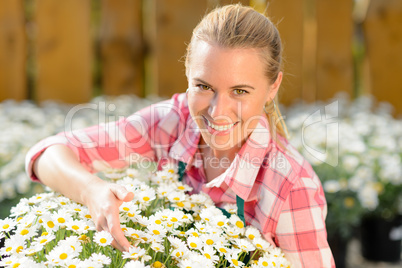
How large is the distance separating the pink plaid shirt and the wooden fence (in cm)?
182

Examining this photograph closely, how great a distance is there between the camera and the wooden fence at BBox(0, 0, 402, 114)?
3268mm

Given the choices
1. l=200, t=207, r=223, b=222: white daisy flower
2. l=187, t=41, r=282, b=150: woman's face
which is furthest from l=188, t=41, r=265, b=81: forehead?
l=200, t=207, r=223, b=222: white daisy flower

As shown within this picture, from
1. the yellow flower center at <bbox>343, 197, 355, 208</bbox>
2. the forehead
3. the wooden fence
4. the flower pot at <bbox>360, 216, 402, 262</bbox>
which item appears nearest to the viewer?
the forehead

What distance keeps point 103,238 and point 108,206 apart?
10cm

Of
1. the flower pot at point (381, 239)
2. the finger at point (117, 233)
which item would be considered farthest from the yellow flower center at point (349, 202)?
the finger at point (117, 233)

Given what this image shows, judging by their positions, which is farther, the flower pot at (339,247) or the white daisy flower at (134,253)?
the flower pot at (339,247)

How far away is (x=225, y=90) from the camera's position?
1.24 metres

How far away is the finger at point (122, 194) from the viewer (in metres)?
1.02

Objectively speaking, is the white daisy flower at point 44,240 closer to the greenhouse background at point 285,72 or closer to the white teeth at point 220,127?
the white teeth at point 220,127

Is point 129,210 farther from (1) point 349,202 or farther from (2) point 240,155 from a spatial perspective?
(1) point 349,202

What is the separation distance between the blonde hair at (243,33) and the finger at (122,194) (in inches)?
19.2

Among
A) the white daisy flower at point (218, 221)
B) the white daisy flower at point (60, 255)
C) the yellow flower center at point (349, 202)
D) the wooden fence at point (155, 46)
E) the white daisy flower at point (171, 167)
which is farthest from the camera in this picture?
the wooden fence at point (155, 46)

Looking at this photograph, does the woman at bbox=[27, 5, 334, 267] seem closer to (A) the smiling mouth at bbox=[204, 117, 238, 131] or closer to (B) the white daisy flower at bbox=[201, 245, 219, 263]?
(A) the smiling mouth at bbox=[204, 117, 238, 131]

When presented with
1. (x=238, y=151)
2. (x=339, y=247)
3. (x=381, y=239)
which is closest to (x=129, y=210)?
(x=238, y=151)
